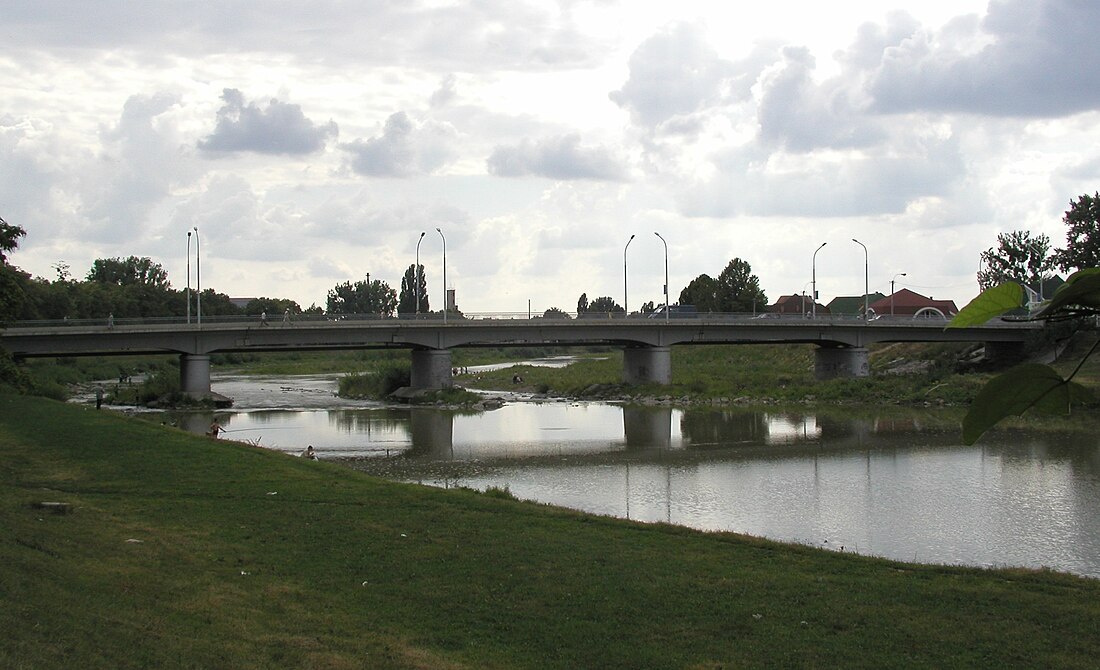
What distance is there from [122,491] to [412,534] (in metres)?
7.39

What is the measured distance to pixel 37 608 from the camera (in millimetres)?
9555

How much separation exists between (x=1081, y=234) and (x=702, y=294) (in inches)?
2157

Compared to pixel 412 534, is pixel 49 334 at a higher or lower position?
higher

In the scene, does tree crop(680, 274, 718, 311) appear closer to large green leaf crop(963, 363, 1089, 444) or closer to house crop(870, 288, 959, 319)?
house crop(870, 288, 959, 319)

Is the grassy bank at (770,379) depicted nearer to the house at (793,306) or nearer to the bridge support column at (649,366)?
the bridge support column at (649,366)

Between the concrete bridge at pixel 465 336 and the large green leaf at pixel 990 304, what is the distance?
62949mm

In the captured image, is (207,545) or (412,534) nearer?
(207,545)

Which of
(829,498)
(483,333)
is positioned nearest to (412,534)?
(829,498)

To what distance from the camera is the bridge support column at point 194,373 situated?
212 feet

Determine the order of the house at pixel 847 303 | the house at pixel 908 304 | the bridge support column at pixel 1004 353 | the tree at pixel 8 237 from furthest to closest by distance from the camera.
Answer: the house at pixel 847 303 → the house at pixel 908 304 → the bridge support column at pixel 1004 353 → the tree at pixel 8 237

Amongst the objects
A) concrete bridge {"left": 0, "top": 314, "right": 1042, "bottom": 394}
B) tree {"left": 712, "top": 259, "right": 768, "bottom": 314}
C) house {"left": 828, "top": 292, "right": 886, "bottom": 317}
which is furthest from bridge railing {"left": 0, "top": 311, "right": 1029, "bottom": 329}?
house {"left": 828, "top": 292, "right": 886, "bottom": 317}

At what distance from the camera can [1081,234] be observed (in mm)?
83000

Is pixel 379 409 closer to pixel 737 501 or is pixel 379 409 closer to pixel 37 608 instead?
pixel 737 501

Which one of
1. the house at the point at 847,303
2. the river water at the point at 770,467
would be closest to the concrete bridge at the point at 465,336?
the river water at the point at 770,467
